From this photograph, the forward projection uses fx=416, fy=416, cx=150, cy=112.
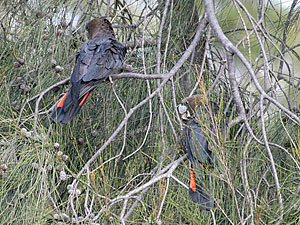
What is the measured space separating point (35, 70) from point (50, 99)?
0.58 ft

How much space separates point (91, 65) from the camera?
228 centimetres

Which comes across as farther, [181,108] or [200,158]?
[181,108]

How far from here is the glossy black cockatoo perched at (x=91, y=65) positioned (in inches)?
76.4

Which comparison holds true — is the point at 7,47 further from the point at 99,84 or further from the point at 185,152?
the point at 185,152

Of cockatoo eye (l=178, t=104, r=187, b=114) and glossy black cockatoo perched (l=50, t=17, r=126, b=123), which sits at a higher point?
glossy black cockatoo perched (l=50, t=17, r=126, b=123)

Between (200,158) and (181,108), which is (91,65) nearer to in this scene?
(181,108)

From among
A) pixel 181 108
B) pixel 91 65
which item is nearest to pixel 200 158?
→ pixel 181 108

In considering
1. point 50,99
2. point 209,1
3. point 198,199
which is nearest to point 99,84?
point 50,99

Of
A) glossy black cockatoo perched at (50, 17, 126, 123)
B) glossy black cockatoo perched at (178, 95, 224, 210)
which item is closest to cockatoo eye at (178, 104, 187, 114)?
glossy black cockatoo perched at (178, 95, 224, 210)

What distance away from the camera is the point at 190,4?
234 centimetres

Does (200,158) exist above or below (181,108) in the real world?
below

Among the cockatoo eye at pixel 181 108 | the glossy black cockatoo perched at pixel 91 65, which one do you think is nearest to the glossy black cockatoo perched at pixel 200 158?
the cockatoo eye at pixel 181 108

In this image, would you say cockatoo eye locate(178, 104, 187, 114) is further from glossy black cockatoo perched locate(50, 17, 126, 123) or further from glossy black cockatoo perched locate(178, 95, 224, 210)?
glossy black cockatoo perched locate(50, 17, 126, 123)

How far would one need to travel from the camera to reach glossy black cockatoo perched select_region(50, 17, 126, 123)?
1.94 m
